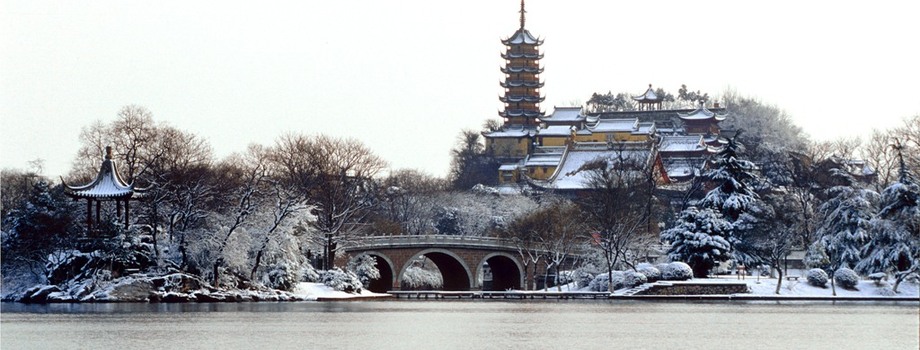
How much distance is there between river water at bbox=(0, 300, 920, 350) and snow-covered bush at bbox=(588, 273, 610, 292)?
9432mm

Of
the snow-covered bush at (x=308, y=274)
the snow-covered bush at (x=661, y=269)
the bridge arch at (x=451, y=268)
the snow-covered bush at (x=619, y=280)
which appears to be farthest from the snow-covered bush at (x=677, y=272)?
the bridge arch at (x=451, y=268)

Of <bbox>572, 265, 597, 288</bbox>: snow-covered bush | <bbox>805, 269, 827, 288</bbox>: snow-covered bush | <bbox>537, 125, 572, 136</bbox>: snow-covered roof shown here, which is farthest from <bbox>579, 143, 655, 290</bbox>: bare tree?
<bbox>537, 125, 572, 136</bbox>: snow-covered roof

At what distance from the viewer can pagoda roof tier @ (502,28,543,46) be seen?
14150 centimetres

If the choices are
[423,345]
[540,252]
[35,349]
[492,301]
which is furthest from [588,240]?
[35,349]

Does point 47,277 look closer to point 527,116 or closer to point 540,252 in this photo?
point 540,252

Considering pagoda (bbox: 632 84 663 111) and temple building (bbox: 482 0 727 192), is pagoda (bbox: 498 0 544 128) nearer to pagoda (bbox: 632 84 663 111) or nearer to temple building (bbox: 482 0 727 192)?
temple building (bbox: 482 0 727 192)

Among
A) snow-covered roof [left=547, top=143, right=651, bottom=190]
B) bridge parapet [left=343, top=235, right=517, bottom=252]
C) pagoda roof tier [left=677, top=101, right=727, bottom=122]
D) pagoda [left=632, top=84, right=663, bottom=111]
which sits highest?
pagoda [left=632, top=84, right=663, bottom=111]

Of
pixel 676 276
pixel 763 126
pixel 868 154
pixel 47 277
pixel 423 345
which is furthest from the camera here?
pixel 763 126

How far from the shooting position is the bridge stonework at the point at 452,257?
79.4 m

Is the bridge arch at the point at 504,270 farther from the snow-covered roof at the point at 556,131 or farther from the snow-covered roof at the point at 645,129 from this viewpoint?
the snow-covered roof at the point at 556,131

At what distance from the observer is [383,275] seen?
268ft

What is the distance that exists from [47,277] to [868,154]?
158ft

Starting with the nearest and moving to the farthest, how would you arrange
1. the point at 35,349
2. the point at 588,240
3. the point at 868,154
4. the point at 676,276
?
the point at 35,349, the point at 676,276, the point at 588,240, the point at 868,154

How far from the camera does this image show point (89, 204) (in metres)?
62.9
